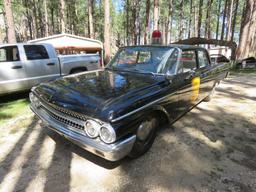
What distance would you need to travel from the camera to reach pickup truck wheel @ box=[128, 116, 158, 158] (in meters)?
2.96

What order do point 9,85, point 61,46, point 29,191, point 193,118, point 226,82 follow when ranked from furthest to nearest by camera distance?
point 61,46, point 226,82, point 9,85, point 193,118, point 29,191

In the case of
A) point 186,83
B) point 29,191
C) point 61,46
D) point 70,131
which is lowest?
point 29,191

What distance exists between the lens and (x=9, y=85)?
18.8 ft

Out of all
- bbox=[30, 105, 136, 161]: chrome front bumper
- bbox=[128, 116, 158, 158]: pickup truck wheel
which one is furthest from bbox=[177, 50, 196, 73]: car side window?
bbox=[30, 105, 136, 161]: chrome front bumper

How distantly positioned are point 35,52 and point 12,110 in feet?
6.62

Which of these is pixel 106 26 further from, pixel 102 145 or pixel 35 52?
pixel 102 145

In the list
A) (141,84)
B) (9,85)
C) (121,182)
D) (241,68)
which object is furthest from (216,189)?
(241,68)

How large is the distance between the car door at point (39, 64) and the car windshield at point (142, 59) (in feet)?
10.2

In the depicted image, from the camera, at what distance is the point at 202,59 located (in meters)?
4.77

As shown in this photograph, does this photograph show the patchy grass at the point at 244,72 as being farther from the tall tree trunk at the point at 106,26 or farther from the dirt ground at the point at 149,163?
the tall tree trunk at the point at 106,26

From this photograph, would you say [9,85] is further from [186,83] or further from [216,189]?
[216,189]

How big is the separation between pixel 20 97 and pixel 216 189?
635cm

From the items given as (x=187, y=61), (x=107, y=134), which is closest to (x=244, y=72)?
(x=187, y=61)

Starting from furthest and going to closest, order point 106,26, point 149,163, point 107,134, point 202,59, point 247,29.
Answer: point 106,26 < point 247,29 < point 202,59 < point 149,163 < point 107,134
